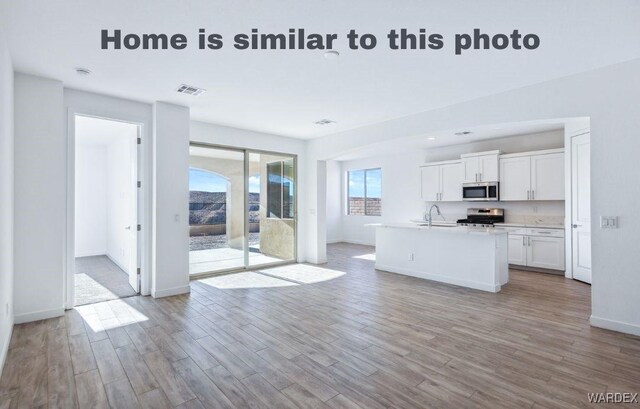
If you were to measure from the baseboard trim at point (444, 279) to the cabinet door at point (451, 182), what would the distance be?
2.66 metres

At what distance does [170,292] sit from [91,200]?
183 inches

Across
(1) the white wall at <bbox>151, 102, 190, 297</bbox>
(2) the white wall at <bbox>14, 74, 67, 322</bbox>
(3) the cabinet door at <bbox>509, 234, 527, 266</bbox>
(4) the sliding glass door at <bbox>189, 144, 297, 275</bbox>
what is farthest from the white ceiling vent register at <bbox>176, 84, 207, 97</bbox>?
(3) the cabinet door at <bbox>509, 234, 527, 266</bbox>

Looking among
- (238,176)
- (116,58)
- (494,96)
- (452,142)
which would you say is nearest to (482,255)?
(494,96)

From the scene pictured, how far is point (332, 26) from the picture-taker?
2578 mm

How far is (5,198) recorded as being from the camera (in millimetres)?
2871

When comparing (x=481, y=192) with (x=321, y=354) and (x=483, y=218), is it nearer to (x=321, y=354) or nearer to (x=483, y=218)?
(x=483, y=218)

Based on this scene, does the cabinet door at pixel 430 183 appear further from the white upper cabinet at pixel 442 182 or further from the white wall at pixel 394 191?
the white wall at pixel 394 191

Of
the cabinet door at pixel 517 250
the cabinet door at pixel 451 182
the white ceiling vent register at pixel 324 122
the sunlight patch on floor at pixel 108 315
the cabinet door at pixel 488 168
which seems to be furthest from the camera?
the cabinet door at pixel 451 182

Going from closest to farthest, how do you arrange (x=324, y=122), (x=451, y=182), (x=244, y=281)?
(x=244, y=281) < (x=324, y=122) < (x=451, y=182)

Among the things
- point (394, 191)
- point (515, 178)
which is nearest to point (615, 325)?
point (515, 178)

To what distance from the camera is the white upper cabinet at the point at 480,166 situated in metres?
6.67

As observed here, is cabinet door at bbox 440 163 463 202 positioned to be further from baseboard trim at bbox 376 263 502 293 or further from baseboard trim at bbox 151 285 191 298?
baseboard trim at bbox 151 285 191 298

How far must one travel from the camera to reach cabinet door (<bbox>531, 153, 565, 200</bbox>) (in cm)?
593

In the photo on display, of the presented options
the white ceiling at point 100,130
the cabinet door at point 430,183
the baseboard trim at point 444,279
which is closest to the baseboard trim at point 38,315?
the white ceiling at point 100,130
